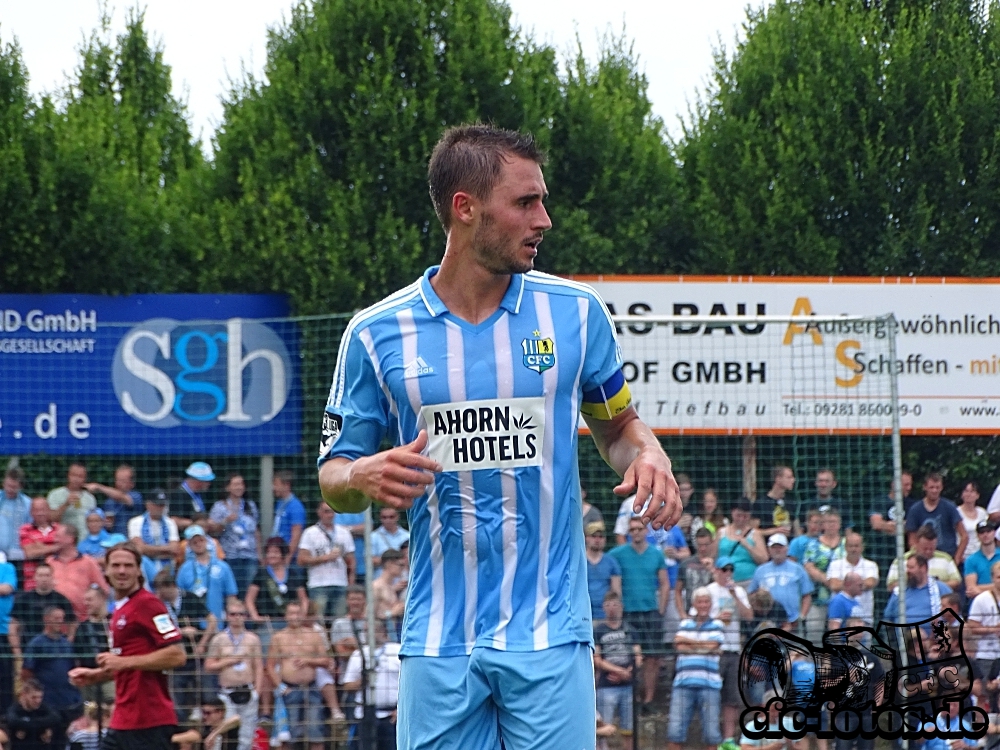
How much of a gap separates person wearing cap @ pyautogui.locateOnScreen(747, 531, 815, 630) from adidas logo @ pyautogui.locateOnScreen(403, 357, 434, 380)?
6.31 m

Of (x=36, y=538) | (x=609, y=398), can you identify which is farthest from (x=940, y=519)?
(x=609, y=398)

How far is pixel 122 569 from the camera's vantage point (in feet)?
27.0

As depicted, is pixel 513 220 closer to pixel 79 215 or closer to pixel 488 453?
pixel 488 453

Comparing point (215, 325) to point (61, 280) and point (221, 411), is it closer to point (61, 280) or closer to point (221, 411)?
point (221, 411)

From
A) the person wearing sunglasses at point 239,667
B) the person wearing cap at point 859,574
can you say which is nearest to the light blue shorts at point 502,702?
the person wearing cap at point 859,574

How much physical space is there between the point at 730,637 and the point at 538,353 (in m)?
6.33

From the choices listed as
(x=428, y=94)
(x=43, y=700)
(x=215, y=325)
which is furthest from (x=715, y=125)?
(x=43, y=700)

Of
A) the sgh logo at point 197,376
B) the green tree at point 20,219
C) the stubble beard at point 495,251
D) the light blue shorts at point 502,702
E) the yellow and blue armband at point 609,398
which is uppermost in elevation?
the green tree at point 20,219

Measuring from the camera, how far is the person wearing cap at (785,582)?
9.05 metres

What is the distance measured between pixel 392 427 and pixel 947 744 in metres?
7.20

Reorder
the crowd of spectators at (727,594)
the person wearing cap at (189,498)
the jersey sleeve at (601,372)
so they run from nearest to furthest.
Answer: the jersey sleeve at (601,372) → the crowd of spectators at (727,594) → the person wearing cap at (189,498)

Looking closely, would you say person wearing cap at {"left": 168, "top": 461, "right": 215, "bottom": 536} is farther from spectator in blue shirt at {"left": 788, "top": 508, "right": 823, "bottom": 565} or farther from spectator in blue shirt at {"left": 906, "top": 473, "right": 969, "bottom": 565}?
spectator in blue shirt at {"left": 906, "top": 473, "right": 969, "bottom": 565}

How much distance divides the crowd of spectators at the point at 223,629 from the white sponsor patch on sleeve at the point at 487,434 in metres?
6.00

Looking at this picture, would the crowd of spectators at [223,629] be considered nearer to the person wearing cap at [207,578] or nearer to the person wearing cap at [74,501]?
the person wearing cap at [207,578]
